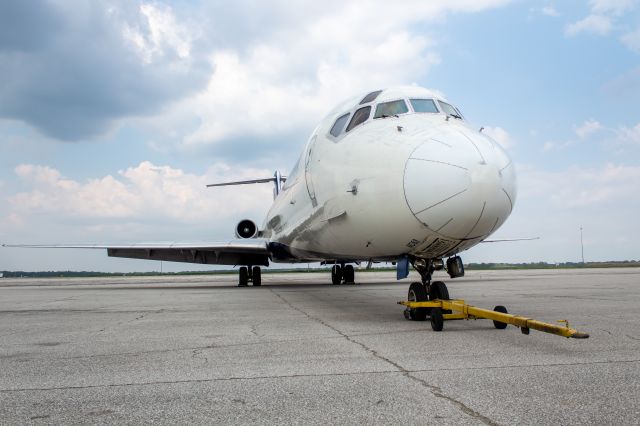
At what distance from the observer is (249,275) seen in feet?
73.9

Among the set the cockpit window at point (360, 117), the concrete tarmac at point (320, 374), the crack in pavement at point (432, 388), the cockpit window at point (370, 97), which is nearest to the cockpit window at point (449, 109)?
the cockpit window at point (370, 97)

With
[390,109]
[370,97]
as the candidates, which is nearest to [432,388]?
[390,109]

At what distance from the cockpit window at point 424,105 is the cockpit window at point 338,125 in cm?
120

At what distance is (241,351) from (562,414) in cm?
313

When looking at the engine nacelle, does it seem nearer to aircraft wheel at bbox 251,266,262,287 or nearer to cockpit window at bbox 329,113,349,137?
aircraft wheel at bbox 251,266,262,287

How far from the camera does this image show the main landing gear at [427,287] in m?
7.74

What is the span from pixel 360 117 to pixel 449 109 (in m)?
1.38

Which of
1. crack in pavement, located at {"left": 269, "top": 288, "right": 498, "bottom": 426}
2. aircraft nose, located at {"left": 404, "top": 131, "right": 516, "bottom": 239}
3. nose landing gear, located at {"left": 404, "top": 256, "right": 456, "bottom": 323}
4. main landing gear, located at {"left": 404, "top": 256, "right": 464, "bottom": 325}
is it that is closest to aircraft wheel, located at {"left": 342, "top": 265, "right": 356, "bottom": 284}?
main landing gear, located at {"left": 404, "top": 256, "right": 464, "bottom": 325}

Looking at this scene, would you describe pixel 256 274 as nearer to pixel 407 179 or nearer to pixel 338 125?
pixel 338 125

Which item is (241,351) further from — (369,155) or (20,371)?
(369,155)

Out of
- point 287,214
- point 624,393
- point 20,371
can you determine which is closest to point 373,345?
point 624,393

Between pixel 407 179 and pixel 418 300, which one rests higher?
pixel 407 179

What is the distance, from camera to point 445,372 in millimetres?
4074

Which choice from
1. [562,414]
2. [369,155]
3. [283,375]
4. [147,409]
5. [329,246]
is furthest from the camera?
[329,246]
